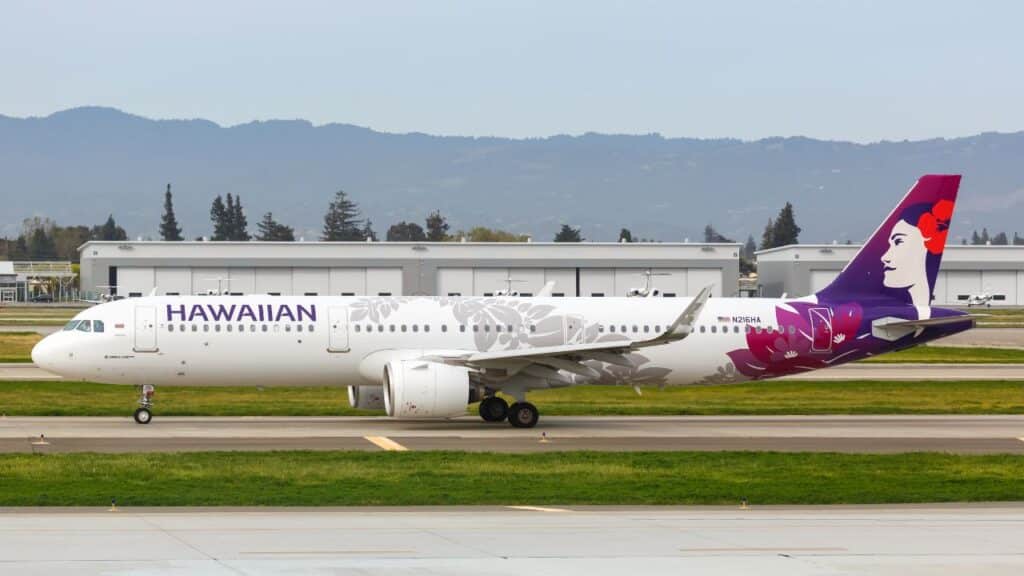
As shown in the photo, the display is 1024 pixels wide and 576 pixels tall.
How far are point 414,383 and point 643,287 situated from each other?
7948 centimetres

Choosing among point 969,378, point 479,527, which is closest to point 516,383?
point 479,527

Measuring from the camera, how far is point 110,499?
73.9 feet

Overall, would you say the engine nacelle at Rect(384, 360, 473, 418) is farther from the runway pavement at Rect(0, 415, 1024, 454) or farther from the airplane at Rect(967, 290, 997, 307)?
the airplane at Rect(967, 290, 997, 307)

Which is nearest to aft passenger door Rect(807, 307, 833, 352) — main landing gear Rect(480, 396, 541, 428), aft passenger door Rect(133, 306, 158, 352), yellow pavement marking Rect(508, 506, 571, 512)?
main landing gear Rect(480, 396, 541, 428)

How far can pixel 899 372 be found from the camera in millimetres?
56688

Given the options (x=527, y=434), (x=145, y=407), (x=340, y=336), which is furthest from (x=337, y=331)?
(x=527, y=434)

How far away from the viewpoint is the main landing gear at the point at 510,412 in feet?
118

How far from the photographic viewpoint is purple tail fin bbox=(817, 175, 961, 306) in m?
39.3

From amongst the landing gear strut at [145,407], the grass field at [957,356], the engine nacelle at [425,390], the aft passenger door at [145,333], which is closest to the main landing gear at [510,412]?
the engine nacelle at [425,390]

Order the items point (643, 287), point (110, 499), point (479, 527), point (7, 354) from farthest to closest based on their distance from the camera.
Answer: point (643, 287)
point (7, 354)
point (110, 499)
point (479, 527)

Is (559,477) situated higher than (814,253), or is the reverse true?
(814,253)

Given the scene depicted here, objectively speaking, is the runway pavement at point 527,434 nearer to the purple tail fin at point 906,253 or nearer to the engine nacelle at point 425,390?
the engine nacelle at point 425,390

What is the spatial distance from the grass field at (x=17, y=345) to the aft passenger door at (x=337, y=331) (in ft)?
Answer: 80.5

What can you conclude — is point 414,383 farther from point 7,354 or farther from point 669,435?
point 7,354
